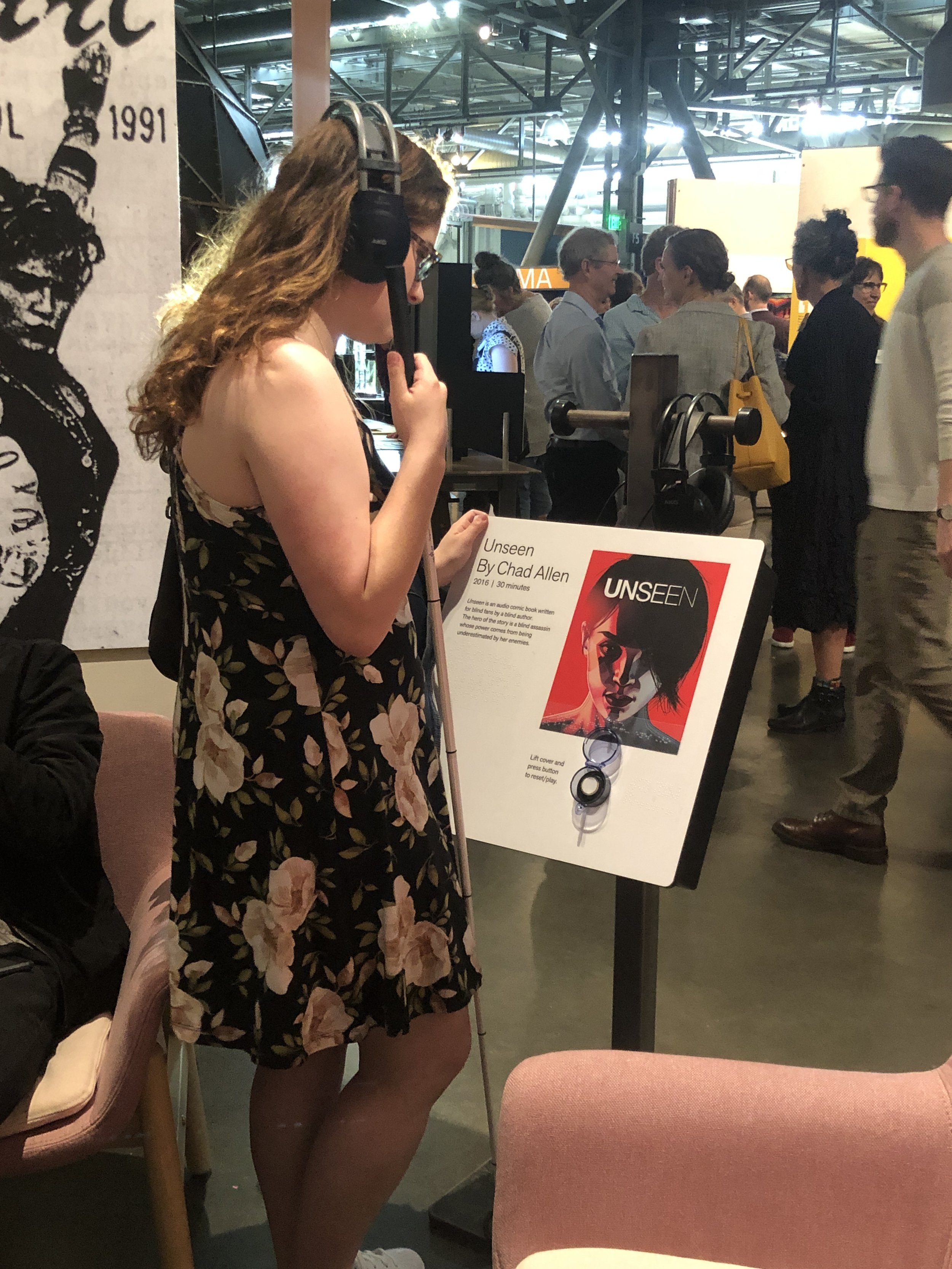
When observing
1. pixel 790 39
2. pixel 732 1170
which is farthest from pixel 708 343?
pixel 790 39

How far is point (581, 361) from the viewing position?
4.90 m

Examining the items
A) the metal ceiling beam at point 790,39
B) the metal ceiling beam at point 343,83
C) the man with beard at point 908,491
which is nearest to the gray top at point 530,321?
the man with beard at point 908,491

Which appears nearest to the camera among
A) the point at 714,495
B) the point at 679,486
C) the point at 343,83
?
the point at 679,486

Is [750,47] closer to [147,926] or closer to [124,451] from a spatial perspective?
[124,451]

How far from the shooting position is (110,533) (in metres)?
2.23

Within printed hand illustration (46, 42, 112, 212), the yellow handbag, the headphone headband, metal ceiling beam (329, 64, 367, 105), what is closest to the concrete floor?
the yellow handbag

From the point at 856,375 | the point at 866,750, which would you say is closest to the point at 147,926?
the point at 866,750

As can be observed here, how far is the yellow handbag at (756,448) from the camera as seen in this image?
3600 millimetres

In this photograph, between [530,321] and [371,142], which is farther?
[530,321]

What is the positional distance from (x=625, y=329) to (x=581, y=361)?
50cm

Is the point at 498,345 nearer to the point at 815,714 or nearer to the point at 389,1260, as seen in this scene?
the point at 815,714

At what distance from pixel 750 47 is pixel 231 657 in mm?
11136

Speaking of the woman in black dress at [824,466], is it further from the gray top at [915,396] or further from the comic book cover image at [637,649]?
the comic book cover image at [637,649]

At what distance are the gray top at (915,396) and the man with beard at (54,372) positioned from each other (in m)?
1.85
